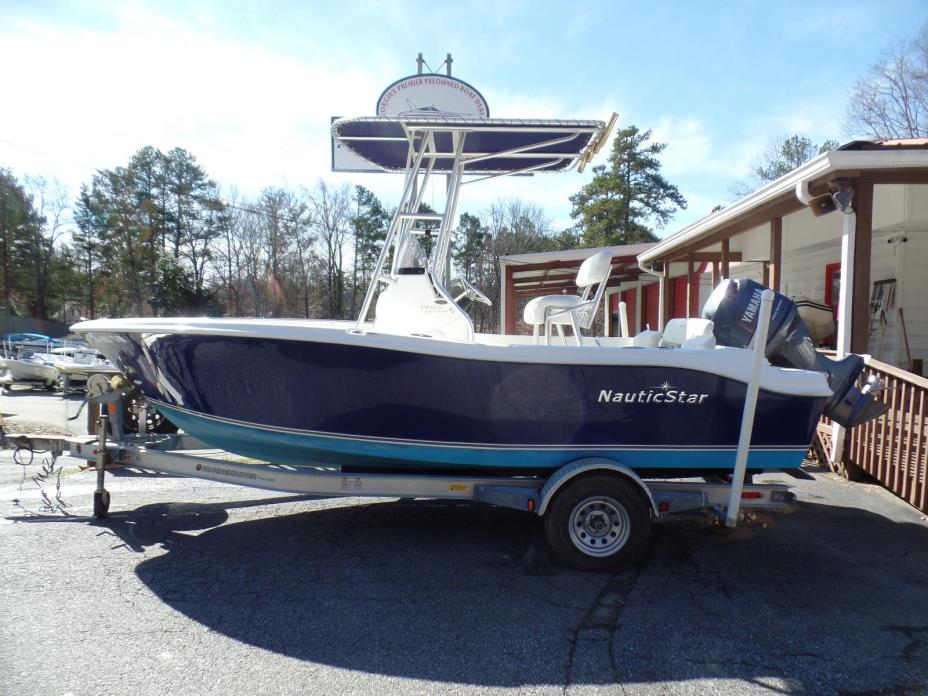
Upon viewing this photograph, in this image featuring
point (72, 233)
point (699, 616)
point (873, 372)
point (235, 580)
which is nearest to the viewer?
point (699, 616)

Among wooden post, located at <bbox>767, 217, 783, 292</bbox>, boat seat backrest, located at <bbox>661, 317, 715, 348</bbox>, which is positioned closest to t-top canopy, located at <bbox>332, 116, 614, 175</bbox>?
boat seat backrest, located at <bbox>661, 317, 715, 348</bbox>

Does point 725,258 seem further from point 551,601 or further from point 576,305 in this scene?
point 551,601

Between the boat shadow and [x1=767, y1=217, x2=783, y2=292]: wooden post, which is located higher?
[x1=767, y1=217, x2=783, y2=292]: wooden post

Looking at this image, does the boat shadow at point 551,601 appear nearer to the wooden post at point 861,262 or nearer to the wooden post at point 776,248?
the wooden post at point 861,262

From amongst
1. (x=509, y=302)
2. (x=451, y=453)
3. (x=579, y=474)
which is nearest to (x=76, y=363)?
(x=509, y=302)

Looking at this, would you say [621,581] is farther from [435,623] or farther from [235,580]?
[235,580]

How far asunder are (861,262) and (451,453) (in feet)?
15.5

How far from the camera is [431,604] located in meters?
3.14

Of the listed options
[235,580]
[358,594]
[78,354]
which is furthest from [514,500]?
[78,354]

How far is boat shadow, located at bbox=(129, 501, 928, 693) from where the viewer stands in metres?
2.62

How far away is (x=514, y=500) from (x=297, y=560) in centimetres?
141

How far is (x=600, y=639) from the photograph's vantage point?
2.82 metres

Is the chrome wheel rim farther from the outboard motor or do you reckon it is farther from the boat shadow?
the outboard motor

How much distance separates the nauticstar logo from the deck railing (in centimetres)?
231
